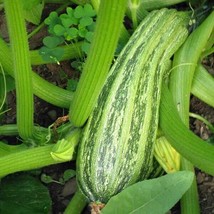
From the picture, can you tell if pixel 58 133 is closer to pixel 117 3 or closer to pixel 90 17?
pixel 90 17

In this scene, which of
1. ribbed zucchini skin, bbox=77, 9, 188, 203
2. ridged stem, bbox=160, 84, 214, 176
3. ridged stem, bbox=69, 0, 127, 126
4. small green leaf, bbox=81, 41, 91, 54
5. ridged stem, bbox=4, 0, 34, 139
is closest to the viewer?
ridged stem, bbox=69, 0, 127, 126

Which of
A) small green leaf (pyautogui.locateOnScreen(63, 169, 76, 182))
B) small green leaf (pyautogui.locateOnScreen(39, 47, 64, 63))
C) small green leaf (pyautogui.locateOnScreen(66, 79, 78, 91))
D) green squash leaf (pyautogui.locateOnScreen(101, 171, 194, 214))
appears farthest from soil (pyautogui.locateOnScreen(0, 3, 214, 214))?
green squash leaf (pyautogui.locateOnScreen(101, 171, 194, 214))

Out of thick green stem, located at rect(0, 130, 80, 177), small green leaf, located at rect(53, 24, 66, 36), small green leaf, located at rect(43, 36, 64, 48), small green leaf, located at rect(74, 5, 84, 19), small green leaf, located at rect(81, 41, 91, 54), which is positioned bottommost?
thick green stem, located at rect(0, 130, 80, 177)

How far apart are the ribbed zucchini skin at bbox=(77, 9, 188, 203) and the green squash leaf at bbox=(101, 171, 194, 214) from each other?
0.34m

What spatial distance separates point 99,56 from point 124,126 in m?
0.39

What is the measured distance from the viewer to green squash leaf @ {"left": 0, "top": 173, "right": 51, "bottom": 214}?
6.63 feet

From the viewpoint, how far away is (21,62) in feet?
5.33

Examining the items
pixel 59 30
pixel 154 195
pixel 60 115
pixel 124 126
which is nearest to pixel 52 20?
pixel 59 30

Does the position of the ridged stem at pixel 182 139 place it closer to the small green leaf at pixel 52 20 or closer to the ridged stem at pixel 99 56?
the ridged stem at pixel 99 56

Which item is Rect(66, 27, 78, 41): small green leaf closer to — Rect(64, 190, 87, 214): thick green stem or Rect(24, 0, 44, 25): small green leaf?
Rect(24, 0, 44, 25): small green leaf

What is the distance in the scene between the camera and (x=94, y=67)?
1.55 meters

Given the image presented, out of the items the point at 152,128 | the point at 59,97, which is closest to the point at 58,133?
the point at 59,97

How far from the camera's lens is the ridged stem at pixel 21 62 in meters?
1.49

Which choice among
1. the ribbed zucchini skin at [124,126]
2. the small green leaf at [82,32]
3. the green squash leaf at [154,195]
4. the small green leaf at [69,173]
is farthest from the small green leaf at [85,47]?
the green squash leaf at [154,195]
